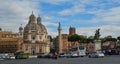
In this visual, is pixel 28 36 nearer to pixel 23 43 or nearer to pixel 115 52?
pixel 23 43

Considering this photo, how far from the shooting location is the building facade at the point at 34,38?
619ft

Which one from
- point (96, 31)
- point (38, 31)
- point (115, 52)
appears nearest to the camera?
point (115, 52)

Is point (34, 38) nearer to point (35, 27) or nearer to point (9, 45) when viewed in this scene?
point (35, 27)

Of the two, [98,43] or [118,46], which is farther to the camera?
[118,46]

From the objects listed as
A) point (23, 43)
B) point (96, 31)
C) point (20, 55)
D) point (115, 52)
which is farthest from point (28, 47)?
point (20, 55)

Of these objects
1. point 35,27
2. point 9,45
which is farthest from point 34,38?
point 9,45

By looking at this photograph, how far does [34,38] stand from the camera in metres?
192

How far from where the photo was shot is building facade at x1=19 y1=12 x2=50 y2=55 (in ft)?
619

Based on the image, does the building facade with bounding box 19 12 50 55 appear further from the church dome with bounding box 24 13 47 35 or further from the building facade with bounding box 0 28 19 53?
the building facade with bounding box 0 28 19 53

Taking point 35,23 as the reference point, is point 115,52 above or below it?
below

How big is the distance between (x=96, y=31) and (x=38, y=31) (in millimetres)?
30041

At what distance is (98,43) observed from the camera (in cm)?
16625

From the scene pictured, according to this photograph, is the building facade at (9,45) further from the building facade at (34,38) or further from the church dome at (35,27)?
the church dome at (35,27)

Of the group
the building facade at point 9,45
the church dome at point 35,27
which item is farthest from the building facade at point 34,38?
the building facade at point 9,45
